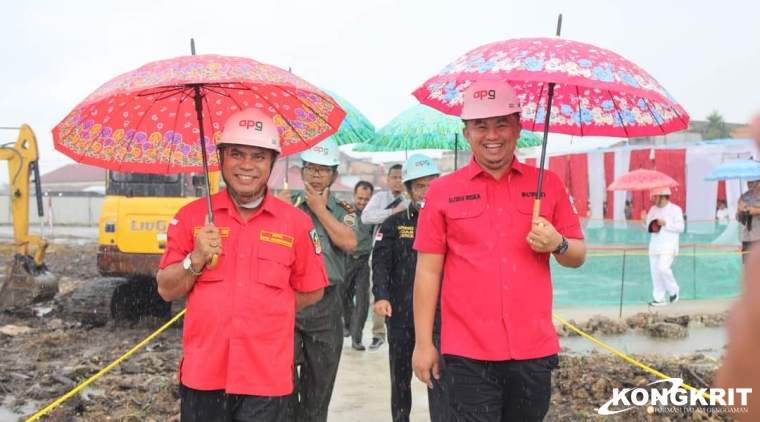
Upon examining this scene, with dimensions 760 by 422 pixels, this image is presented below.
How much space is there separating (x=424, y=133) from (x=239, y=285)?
3.16 m

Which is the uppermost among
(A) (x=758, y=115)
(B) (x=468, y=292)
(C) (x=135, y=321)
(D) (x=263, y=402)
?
(A) (x=758, y=115)

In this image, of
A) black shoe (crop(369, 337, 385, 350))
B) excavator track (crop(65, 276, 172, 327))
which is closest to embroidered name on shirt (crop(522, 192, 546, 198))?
black shoe (crop(369, 337, 385, 350))

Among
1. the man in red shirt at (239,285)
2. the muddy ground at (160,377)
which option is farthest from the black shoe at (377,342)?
the man in red shirt at (239,285)

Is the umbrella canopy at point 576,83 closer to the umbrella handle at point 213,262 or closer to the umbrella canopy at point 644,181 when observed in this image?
the umbrella handle at point 213,262

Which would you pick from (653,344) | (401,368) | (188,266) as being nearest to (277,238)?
(188,266)

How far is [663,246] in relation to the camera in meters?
12.4

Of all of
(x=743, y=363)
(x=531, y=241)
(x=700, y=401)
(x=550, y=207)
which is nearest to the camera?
(x=743, y=363)

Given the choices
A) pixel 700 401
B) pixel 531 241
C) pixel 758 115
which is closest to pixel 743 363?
pixel 758 115

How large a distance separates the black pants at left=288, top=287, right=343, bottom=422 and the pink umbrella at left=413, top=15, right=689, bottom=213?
146cm

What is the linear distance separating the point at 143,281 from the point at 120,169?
8610 mm

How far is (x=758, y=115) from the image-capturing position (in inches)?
42.4

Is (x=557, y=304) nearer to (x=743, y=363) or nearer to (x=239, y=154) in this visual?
(x=239, y=154)

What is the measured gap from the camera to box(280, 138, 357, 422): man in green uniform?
4.70 m

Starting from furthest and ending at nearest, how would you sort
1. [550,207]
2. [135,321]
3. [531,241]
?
1. [135,321]
2. [550,207]
3. [531,241]
